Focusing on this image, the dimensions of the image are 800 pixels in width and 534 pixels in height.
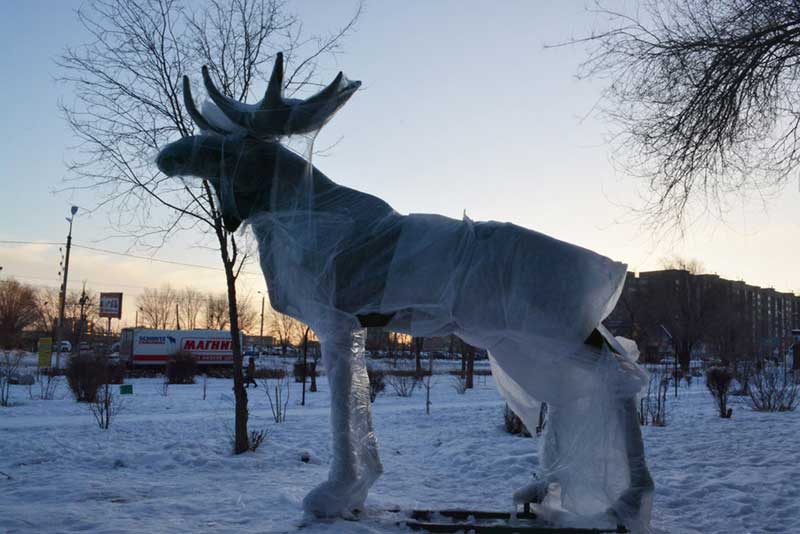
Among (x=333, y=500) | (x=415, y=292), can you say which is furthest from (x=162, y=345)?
(x=415, y=292)

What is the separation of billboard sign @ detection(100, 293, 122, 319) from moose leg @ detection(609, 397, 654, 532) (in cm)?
4865

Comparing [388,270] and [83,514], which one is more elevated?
[388,270]

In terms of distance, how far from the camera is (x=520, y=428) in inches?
433

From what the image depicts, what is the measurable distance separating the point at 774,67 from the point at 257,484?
6.95 metres

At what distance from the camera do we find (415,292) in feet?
13.1

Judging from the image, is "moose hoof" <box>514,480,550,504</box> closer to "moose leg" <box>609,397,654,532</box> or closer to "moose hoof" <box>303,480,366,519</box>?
"moose leg" <box>609,397,654,532</box>

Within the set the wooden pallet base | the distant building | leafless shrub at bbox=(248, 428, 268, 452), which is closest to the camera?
the wooden pallet base

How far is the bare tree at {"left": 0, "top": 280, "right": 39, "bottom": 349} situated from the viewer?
5706 centimetres

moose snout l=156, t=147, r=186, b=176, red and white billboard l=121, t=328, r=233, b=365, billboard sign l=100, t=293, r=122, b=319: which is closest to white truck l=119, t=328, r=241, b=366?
red and white billboard l=121, t=328, r=233, b=365

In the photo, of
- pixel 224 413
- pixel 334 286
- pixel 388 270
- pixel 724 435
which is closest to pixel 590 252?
pixel 388 270

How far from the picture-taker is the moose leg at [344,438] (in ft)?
13.6

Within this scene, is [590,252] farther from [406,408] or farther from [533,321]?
[406,408]

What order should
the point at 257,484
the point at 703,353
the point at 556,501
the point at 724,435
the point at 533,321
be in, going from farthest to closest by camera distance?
the point at 703,353 → the point at 724,435 → the point at 257,484 → the point at 556,501 → the point at 533,321

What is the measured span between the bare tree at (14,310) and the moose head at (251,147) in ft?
187
